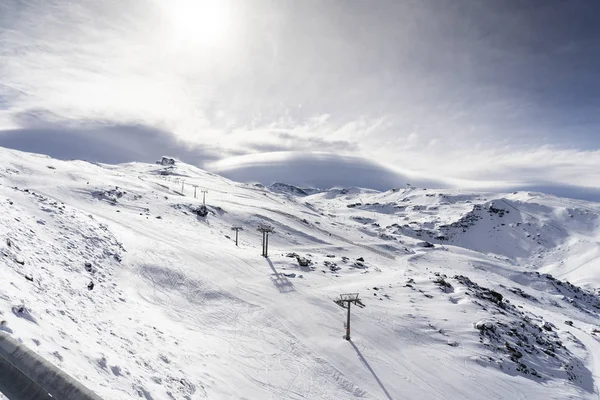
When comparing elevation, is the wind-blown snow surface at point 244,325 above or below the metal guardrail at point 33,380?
below

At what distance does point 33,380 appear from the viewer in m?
6.62

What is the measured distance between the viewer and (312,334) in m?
25.2

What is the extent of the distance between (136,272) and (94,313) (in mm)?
11427

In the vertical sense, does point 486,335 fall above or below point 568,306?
above

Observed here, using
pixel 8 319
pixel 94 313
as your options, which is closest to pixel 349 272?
pixel 94 313

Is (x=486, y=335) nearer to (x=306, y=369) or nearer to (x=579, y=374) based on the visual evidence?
(x=579, y=374)

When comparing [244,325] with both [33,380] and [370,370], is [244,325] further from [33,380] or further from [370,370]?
[33,380]

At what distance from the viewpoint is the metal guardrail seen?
620cm

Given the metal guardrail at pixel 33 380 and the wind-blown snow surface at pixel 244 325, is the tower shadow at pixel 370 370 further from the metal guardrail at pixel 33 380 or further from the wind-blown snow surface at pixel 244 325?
the metal guardrail at pixel 33 380

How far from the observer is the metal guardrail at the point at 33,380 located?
620 centimetres

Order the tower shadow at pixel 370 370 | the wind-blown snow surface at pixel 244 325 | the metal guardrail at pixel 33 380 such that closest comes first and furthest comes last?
the metal guardrail at pixel 33 380, the wind-blown snow surface at pixel 244 325, the tower shadow at pixel 370 370

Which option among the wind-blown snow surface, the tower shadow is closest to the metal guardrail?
the wind-blown snow surface

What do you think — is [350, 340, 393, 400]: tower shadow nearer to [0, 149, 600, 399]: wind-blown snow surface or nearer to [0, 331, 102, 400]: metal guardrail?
[0, 149, 600, 399]: wind-blown snow surface

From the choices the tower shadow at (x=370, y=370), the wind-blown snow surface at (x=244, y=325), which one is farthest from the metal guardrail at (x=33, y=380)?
the tower shadow at (x=370, y=370)
